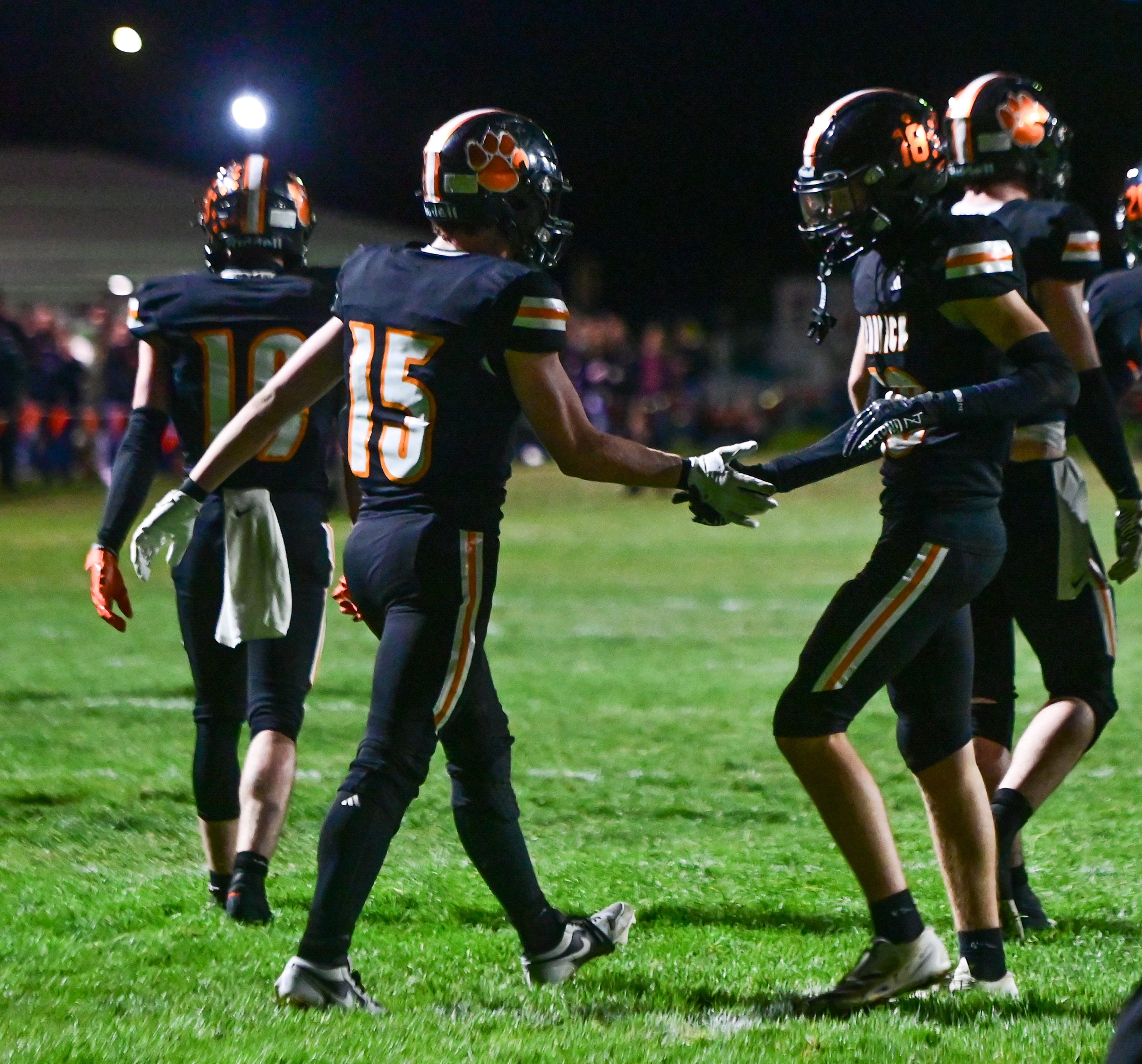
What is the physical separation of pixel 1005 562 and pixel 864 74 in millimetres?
24246

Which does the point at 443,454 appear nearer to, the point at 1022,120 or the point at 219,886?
the point at 219,886

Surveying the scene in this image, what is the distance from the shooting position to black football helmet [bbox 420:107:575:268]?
3.60m

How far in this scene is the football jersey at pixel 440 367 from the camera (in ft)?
11.3

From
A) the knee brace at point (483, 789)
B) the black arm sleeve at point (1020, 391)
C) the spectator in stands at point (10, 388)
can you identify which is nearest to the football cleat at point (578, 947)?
the knee brace at point (483, 789)

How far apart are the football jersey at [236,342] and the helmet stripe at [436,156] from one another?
102cm

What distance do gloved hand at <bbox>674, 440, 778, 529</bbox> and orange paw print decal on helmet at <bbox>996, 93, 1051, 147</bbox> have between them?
1479 mm

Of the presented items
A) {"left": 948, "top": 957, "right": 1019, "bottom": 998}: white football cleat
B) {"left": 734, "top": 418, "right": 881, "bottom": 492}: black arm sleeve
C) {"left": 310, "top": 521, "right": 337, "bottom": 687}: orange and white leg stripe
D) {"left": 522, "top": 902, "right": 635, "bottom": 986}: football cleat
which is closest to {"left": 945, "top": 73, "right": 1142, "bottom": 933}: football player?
{"left": 948, "top": 957, "right": 1019, "bottom": 998}: white football cleat

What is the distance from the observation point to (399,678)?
3502 millimetres

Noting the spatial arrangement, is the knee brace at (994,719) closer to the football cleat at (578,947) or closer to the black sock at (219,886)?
the football cleat at (578,947)

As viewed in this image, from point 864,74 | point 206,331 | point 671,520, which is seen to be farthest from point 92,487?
point 206,331

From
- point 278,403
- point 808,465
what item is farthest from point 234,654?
point 808,465

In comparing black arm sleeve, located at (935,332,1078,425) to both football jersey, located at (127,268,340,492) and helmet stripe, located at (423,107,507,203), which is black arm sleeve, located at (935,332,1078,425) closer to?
helmet stripe, located at (423,107,507,203)

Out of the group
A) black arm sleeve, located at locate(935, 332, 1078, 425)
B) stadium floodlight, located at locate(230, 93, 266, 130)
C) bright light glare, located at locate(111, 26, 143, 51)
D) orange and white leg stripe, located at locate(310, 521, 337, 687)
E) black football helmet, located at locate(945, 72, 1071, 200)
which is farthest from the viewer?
bright light glare, located at locate(111, 26, 143, 51)

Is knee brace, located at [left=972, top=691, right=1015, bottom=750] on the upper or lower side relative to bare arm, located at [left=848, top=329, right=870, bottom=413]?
lower
